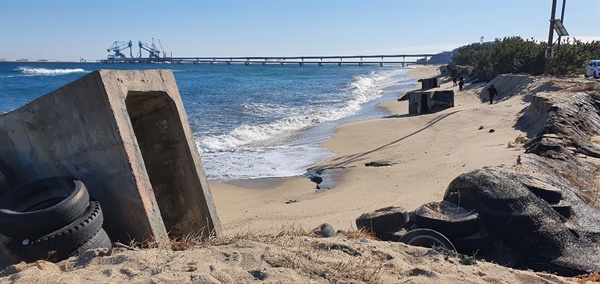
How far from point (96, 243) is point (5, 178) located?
60.6 inches

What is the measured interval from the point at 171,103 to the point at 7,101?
3617 cm

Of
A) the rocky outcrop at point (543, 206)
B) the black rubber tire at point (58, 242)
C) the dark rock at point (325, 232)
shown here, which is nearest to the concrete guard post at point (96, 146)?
the black rubber tire at point (58, 242)

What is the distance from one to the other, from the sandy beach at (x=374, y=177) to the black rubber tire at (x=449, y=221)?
854 millimetres

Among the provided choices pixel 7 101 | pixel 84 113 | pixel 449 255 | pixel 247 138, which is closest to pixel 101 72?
pixel 84 113

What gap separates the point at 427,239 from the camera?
16.9ft

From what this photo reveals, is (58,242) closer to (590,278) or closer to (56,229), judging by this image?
(56,229)

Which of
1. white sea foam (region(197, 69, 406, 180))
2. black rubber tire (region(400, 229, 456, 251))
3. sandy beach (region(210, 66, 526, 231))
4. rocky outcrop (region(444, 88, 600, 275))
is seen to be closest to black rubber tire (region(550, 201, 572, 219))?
rocky outcrop (region(444, 88, 600, 275))

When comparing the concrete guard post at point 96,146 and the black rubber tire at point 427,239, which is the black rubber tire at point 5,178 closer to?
the concrete guard post at point 96,146

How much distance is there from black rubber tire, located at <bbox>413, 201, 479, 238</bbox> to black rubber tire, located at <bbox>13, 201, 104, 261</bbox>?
3.58 metres

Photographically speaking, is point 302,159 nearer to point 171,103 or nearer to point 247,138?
point 247,138

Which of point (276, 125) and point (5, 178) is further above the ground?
point (5, 178)

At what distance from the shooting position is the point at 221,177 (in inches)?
489

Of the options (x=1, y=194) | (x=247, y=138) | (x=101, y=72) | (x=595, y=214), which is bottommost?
(x=247, y=138)

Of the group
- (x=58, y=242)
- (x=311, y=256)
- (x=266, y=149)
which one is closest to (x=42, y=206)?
(x=58, y=242)
